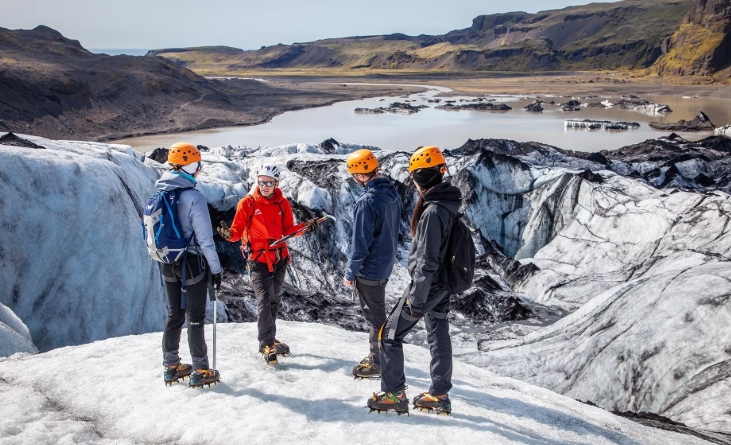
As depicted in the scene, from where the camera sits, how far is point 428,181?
4.82 m

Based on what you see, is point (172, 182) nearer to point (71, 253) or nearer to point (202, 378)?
point (202, 378)

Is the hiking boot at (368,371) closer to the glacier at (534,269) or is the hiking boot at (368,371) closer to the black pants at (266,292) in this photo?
the black pants at (266,292)

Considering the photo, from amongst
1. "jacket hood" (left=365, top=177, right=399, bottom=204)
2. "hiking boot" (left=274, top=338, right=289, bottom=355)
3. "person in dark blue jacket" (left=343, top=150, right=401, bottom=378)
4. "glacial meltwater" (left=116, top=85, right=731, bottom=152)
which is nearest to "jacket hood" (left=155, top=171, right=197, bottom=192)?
"person in dark blue jacket" (left=343, top=150, right=401, bottom=378)

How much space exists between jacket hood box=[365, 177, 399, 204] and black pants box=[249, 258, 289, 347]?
140 centimetres

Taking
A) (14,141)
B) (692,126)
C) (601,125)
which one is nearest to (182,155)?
(14,141)

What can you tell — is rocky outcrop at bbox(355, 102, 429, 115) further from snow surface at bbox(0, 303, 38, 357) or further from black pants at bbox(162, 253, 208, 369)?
black pants at bbox(162, 253, 208, 369)

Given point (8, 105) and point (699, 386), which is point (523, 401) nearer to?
point (699, 386)

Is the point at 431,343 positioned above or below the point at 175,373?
above

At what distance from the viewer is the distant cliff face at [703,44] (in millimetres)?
95688

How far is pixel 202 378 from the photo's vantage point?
5.43 m

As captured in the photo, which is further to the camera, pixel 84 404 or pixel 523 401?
pixel 523 401

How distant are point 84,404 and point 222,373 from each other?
126 centimetres

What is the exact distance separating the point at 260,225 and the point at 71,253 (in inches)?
206

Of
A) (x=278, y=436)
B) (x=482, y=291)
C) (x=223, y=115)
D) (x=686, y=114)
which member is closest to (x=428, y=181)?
(x=278, y=436)
